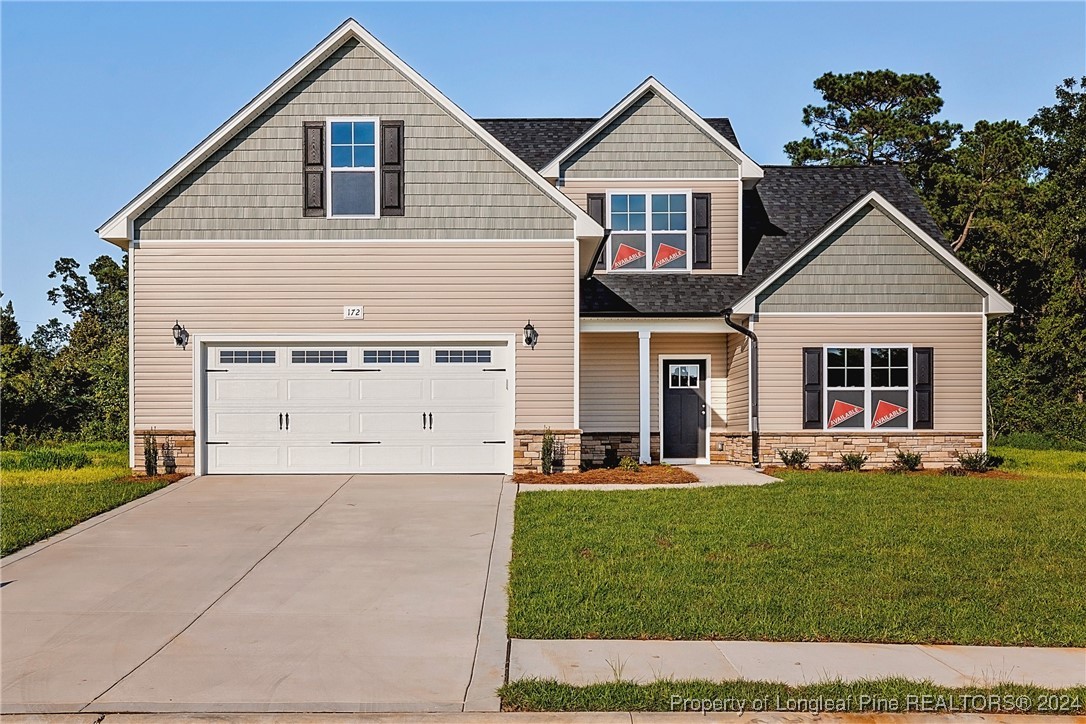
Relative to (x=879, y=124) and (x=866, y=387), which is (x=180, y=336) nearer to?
(x=866, y=387)

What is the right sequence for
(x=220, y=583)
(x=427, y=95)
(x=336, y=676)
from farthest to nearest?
1. (x=427, y=95)
2. (x=220, y=583)
3. (x=336, y=676)

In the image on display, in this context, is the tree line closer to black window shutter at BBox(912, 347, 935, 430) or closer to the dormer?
black window shutter at BBox(912, 347, 935, 430)

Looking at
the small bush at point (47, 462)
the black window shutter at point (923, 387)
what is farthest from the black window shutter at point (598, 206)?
the small bush at point (47, 462)

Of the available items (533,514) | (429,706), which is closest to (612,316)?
(533,514)

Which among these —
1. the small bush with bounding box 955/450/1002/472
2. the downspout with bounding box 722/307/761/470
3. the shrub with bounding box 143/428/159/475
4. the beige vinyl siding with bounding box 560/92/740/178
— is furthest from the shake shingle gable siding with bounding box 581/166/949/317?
the shrub with bounding box 143/428/159/475

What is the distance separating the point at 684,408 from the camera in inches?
773

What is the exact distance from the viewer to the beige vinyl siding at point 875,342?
17859 mm

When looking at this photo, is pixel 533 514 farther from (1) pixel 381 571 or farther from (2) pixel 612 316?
(2) pixel 612 316

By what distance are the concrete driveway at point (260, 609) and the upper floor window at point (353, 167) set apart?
524 cm

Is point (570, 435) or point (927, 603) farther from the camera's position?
point (570, 435)

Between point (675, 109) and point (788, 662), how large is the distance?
14.6 metres

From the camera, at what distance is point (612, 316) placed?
18125mm

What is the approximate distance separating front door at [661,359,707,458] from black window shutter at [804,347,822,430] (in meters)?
2.34

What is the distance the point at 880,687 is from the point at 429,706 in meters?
2.76
